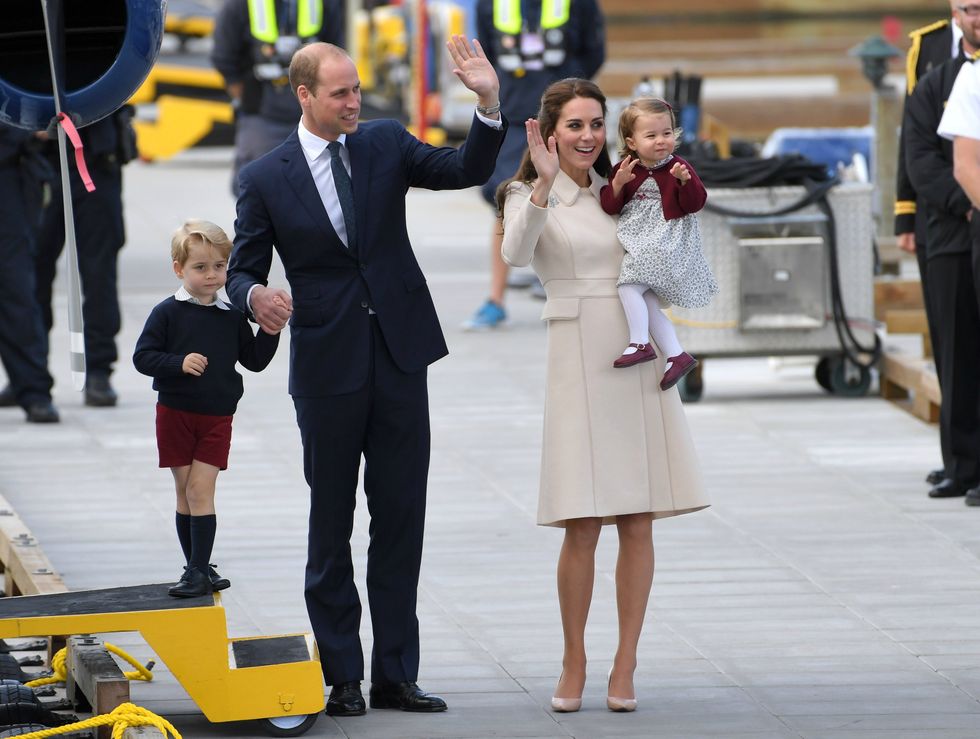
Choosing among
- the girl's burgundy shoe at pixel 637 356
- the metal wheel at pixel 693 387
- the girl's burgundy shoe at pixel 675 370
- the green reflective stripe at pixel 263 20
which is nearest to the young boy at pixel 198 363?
the girl's burgundy shoe at pixel 637 356

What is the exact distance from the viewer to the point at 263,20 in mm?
12625

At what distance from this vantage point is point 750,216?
416 inches

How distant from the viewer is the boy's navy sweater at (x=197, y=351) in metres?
5.88

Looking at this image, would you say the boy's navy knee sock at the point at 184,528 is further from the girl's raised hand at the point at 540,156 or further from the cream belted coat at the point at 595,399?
the girl's raised hand at the point at 540,156

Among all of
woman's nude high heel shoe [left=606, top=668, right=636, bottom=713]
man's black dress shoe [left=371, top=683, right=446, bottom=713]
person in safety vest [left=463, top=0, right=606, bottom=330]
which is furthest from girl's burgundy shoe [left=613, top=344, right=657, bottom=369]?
person in safety vest [left=463, top=0, right=606, bottom=330]

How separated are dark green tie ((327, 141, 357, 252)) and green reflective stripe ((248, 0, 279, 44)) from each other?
23.0ft

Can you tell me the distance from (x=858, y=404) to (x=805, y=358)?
42.0 inches

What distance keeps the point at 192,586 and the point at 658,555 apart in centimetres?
253

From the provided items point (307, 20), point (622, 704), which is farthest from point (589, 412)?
point (307, 20)

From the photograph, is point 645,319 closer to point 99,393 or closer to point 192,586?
point 192,586

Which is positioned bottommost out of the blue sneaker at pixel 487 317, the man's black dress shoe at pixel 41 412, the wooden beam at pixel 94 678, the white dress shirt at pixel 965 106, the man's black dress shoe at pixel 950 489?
the blue sneaker at pixel 487 317

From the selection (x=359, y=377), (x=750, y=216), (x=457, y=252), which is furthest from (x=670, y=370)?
(x=457, y=252)

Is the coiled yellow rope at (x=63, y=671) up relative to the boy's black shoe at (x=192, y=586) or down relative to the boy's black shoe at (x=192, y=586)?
down

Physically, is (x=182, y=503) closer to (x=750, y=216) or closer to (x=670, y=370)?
(x=670, y=370)
